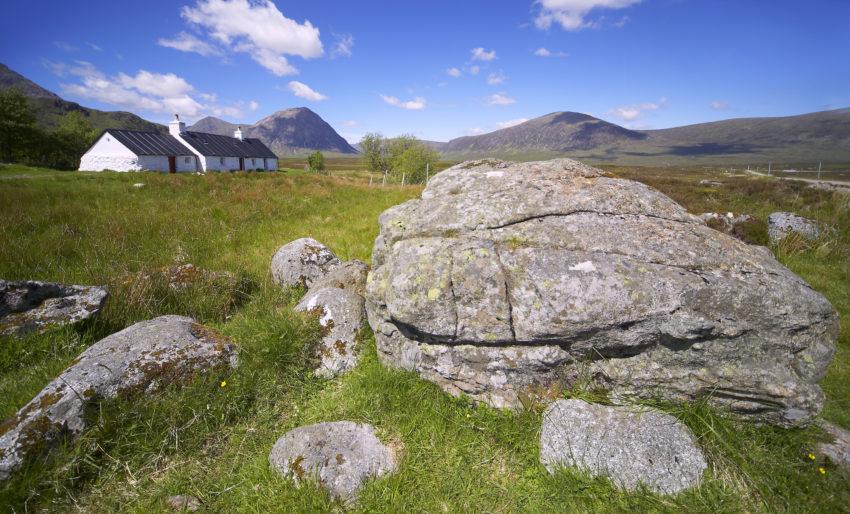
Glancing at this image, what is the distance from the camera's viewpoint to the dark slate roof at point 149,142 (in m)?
49.3

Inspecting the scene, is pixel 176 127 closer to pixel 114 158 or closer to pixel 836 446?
pixel 114 158

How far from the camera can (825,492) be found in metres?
3.51

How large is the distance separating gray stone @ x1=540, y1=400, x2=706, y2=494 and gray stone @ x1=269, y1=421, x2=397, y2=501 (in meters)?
1.81

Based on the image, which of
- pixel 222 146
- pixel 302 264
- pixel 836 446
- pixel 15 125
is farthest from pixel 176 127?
pixel 836 446

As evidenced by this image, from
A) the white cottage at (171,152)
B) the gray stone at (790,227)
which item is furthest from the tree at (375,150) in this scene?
the gray stone at (790,227)

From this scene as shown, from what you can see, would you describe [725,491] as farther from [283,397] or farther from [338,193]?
[338,193]

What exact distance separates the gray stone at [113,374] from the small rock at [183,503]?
132 centimetres

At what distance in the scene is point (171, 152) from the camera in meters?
54.4

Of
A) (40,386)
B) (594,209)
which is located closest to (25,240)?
(40,386)

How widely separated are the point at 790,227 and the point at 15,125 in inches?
3154

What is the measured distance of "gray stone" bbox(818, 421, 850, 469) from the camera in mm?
3809

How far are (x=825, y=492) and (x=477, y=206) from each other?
4.74m

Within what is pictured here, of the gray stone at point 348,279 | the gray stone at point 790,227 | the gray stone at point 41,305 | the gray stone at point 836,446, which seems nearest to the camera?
the gray stone at point 836,446

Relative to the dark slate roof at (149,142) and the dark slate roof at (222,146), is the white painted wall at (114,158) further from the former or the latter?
the dark slate roof at (222,146)
